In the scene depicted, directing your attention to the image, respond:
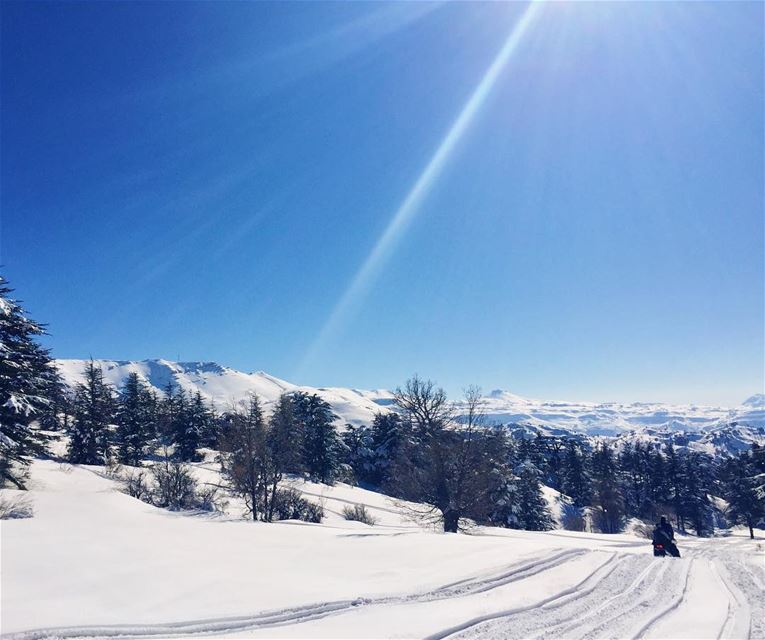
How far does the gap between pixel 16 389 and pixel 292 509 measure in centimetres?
1670

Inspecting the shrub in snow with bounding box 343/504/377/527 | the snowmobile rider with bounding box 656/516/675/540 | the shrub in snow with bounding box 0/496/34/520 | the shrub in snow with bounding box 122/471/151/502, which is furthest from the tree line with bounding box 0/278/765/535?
the snowmobile rider with bounding box 656/516/675/540

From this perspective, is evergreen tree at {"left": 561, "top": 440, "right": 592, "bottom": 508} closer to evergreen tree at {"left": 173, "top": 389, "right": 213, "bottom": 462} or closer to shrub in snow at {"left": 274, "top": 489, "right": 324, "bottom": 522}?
shrub in snow at {"left": 274, "top": 489, "right": 324, "bottom": 522}

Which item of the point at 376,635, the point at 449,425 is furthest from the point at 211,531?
→ the point at 449,425

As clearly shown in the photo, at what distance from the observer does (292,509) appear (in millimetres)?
27156

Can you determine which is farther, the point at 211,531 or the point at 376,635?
the point at 211,531

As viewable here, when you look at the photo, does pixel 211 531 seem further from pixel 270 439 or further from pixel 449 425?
pixel 270 439

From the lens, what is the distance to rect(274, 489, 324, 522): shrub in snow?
26.8m

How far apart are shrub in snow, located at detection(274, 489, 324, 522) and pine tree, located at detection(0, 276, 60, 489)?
532 inches

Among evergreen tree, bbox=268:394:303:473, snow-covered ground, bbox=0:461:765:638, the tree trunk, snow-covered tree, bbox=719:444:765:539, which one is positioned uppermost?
evergreen tree, bbox=268:394:303:473

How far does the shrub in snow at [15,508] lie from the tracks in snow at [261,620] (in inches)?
384

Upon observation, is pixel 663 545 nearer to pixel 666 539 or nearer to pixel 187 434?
pixel 666 539

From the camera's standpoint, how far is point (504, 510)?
131 feet

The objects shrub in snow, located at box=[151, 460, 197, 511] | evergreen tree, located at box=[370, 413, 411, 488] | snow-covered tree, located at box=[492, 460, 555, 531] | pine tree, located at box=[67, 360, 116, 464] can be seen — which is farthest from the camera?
evergreen tree, located at box=[370, 413, 411, 488]

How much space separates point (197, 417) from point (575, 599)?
5086 cm
